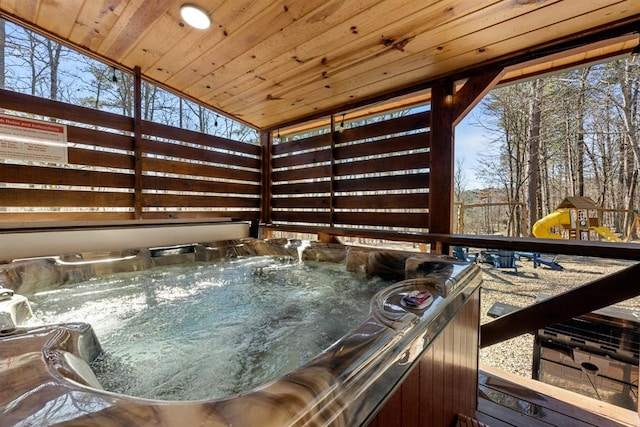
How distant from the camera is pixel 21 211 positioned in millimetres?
2162

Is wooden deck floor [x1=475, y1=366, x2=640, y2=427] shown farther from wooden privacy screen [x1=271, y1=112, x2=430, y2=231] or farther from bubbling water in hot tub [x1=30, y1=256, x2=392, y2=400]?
wooden privacy screen [x1=271, y1=112, x2=430, y2=231]

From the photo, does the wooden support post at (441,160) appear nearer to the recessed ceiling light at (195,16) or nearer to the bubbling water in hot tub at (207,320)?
the bubbling water in hot tub at (207,320)

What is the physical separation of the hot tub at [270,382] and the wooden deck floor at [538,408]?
676mm

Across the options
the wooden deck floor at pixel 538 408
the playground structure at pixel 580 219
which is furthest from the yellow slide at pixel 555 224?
the wooden deck floor at pixel 538 408

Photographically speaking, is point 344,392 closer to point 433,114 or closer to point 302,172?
point 433,114

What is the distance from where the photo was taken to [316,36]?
6.32 feet

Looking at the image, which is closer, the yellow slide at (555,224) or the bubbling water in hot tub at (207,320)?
the bubbling water in hot tub at (207,320)

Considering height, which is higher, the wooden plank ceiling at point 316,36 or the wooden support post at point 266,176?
the wooden plank ceiling at point 316,36

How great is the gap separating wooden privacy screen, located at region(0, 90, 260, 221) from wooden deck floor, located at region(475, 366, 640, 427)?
2990mm

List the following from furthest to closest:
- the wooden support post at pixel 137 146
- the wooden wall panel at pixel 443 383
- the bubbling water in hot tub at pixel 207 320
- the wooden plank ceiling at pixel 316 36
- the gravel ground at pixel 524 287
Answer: the gravel ground at pixel 524 287 < the wooden support post at pixel 137 146 < the wooden plank ceiling at pixel 316 36 < the bubbling water in hot tub at pixel 207 320 < the wooden wall panel at pixel 443 383

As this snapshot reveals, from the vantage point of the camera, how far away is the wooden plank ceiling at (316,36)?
1.59m

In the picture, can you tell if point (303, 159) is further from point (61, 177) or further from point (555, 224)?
point (555, 224)

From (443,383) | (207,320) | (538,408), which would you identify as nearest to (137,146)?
(207,320)

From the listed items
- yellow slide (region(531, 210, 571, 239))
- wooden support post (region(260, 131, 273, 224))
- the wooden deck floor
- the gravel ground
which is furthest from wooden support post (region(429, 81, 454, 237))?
yellow slide (region(531, 210, 571, 239))
